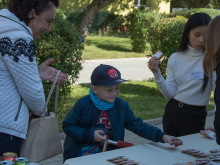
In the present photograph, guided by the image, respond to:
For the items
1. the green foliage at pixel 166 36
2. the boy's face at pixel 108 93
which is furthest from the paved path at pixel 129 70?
the boy's face at pixel 108 93

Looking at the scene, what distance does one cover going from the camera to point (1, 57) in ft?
6.45

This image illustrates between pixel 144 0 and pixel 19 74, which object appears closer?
pixel 19 74

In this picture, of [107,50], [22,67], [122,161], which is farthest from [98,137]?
[107,50]

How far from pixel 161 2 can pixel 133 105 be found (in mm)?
22204

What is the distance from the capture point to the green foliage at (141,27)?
52.1ft

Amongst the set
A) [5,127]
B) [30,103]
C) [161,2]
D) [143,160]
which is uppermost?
[161,2]

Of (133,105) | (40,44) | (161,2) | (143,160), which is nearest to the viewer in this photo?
(143,160)

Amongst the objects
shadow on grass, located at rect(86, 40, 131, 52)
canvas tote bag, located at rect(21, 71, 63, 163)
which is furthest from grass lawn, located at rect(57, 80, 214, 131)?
shadow on grass, located at rect(86, 40, 131, 52)

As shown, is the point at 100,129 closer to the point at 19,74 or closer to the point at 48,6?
the point at 19,74

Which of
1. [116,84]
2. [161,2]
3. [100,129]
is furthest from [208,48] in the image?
[161,2]

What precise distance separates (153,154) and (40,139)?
33.1 inches

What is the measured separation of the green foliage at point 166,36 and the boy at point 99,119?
6.23 m

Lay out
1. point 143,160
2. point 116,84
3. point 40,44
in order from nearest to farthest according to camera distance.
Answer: point 143,160
point 116,84
point 40,44

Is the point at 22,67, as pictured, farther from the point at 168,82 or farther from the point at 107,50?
the point at 107,50
